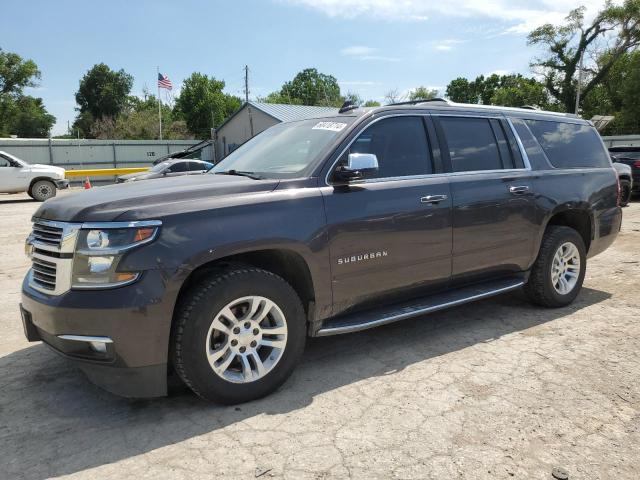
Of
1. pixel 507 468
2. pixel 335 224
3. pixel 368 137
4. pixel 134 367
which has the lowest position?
pixel 507 468

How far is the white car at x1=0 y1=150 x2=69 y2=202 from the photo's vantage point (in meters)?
16.9

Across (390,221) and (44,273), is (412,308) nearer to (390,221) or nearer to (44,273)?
(390,221)

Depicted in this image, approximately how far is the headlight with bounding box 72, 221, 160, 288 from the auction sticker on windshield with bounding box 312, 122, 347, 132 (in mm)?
1611

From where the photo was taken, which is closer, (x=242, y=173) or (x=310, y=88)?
(x=242, y=173)

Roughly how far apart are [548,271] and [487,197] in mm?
1182

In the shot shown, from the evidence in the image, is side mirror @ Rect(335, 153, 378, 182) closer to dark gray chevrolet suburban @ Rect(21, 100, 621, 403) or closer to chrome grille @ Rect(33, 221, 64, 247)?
dark gray chevrolet suburban @ Rect(21, 100, 621, 403)

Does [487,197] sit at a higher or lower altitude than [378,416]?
higher

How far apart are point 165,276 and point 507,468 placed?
2.02m

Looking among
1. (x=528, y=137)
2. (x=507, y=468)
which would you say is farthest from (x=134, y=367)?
(x=528, y=137)

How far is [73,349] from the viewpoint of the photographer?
2.85 meters

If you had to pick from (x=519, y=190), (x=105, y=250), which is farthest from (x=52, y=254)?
(x=519, y=190)

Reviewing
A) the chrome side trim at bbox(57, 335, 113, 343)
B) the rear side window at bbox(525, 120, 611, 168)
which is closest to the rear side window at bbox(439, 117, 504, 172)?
the rear side window at bbox(525, 120, 611, 168)

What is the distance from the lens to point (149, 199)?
9.64 ft

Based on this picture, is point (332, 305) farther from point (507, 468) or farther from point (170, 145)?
point (170, 145)
